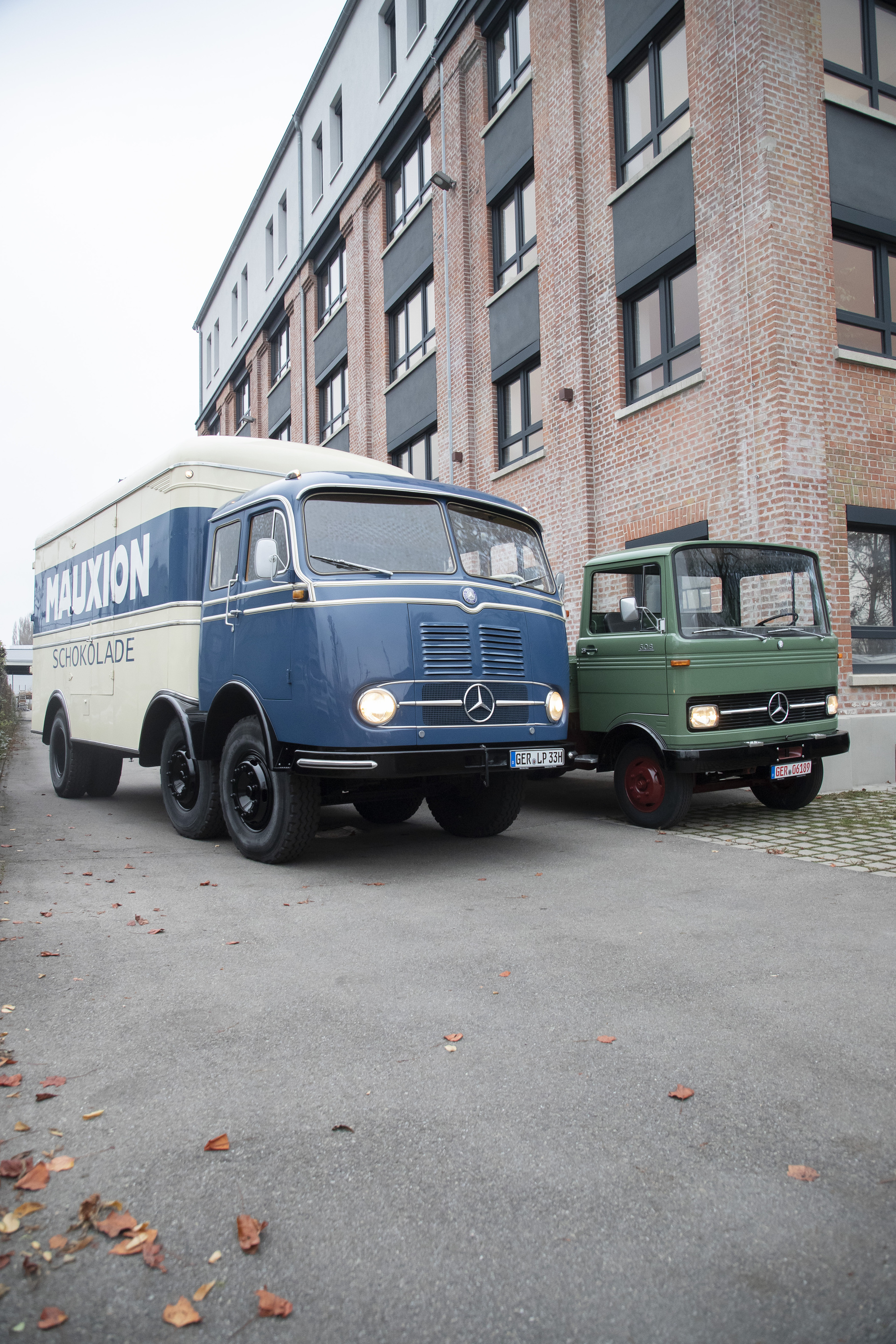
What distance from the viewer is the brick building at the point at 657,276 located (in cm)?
1077

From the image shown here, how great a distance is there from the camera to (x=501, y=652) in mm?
6453

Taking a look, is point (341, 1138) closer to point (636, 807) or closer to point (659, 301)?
point (636, 807)

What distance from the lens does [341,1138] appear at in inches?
100.0

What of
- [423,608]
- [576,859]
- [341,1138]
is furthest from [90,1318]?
[576,859]

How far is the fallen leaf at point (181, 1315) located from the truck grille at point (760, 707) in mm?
6182

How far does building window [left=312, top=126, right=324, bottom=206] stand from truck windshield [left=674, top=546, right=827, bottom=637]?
21503 millimetres

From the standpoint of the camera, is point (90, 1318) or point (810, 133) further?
point (810, 133)

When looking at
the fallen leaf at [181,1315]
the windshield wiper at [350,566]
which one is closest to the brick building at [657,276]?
Answer: the windshield wiper at [350,566]

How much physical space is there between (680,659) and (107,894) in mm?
4667

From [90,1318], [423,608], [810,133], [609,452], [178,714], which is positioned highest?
[810,133]

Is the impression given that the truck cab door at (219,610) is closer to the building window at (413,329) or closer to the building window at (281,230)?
the building window at (413,329)

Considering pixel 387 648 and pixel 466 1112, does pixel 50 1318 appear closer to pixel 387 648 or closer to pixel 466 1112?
pixel 466 1112

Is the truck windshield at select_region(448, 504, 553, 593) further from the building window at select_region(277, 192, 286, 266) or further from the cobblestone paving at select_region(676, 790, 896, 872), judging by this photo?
the building window at select_region(277, 192, 286, 266)

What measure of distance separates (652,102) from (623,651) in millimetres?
9142
